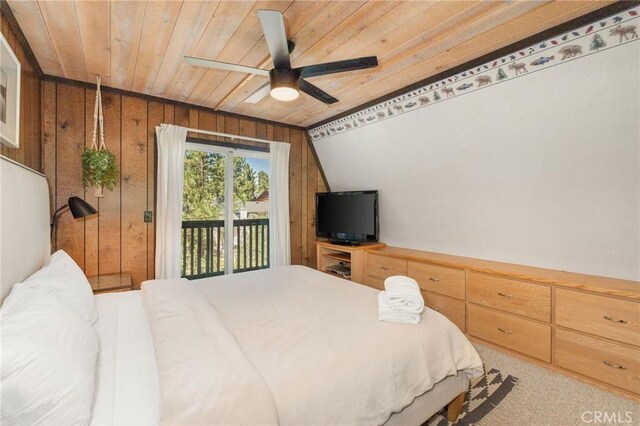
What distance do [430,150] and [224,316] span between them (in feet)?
8.15

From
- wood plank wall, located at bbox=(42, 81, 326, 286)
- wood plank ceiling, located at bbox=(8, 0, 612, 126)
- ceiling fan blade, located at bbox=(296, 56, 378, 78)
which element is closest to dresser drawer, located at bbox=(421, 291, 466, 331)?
wood plank ceiling, located at bbox=(8, 0, 612, 126)

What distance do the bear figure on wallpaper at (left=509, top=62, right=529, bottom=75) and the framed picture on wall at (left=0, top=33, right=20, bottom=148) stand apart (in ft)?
10.3

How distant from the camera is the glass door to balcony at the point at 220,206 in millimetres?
3521

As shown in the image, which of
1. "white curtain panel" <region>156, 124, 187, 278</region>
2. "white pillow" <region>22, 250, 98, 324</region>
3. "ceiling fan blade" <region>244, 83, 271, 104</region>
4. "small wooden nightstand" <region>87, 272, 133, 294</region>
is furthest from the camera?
"white curtain panel" <region>156, 124, 187, 278</region>

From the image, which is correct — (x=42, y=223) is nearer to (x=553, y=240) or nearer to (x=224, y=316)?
(x=224, y=316)

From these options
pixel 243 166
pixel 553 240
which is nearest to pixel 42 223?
pixel 243 166

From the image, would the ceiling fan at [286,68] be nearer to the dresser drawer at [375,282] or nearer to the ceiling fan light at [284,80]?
the ceiling fan light at [284,80]

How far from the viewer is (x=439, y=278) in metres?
2.93

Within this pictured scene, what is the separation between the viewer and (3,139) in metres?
1.54

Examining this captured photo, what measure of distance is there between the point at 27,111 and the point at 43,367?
2.14m

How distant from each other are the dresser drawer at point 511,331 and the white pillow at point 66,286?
2.97 m

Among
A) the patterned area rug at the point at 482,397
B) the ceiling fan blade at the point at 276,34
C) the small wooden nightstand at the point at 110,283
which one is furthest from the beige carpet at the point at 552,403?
the small wooden nightstand at the point at 110,283

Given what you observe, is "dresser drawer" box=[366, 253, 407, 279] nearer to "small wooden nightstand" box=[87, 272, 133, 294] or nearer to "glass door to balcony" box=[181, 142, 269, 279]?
"glass door to balcony" box=[181, 142, 269, 279]

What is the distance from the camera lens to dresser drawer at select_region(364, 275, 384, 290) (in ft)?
11.6
